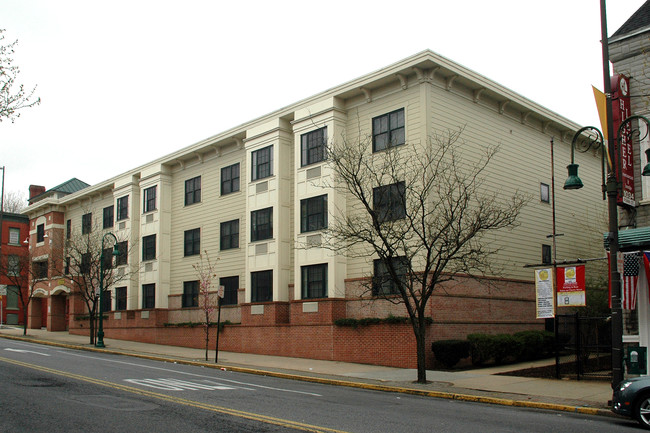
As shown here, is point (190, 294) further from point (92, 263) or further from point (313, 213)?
point (313, 213)

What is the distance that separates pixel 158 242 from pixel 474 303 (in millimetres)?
21250

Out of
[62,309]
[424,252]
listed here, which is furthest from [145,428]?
Answer: [62,309]

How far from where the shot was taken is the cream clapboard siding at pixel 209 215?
111 ft

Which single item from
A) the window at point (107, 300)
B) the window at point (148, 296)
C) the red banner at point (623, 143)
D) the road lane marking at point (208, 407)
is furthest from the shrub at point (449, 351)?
the window at point (107, 300)

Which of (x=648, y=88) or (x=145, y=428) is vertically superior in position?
(x=648, y=88)

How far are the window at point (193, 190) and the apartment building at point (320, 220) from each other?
0.10 metres

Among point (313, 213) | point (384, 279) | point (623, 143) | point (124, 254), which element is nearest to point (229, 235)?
point (313, 213)

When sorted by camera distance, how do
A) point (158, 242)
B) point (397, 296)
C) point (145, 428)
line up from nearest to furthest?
point (145, 428) < point (397, 296) < point (158, 242)

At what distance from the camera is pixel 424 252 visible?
954 inches

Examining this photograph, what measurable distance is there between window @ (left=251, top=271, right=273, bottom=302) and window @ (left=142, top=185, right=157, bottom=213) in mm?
11698

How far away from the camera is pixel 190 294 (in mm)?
37250

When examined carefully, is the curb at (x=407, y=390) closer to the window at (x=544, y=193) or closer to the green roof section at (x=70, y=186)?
the window at (x=544, y=193)

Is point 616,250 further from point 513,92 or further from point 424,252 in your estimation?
point 513,92

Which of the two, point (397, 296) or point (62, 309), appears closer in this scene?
point (397, 296)
